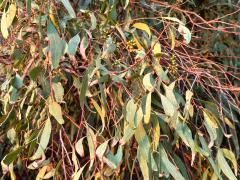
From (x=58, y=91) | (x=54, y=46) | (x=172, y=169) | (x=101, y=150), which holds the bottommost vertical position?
(x=172, y=169)

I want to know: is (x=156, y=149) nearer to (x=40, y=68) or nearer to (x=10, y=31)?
(x=40, y=68)

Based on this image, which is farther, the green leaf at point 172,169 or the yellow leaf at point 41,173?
the yellow leaf at point 41,173

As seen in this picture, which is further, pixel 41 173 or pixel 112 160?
pixel 41 173

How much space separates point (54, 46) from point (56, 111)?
138mm

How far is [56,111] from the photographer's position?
1.06 meters

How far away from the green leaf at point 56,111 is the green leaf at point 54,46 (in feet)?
0.34

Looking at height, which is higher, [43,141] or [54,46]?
[54,46]

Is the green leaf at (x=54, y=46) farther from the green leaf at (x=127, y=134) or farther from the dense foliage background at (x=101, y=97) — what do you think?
the green leaf at (x=127, y=134)

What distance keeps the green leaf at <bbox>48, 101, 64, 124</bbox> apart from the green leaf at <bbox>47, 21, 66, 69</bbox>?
→ 10 cm

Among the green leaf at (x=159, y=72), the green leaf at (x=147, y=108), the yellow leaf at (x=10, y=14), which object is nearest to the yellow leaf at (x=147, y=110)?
the green leaf at (x=147, y=108)

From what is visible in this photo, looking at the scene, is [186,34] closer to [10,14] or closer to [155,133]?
[155,133]

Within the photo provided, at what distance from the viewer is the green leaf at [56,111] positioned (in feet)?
3.43

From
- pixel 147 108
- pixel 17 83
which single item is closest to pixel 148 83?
pixel 147 108

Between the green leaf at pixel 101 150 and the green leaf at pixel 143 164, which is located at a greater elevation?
the green leaf at pixel 101 150
